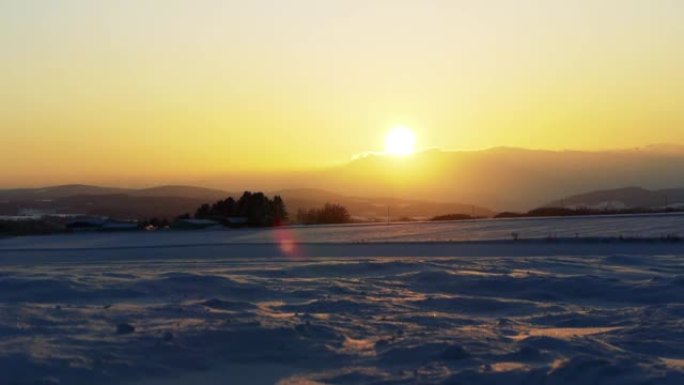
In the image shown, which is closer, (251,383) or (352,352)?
(251,383)

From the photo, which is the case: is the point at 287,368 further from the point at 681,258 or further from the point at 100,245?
the point at 100,245

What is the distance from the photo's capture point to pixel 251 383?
6988 millimetres

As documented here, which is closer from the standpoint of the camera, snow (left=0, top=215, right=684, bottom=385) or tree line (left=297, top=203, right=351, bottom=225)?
snow (left=0, top=215, right=684, bottom=385)

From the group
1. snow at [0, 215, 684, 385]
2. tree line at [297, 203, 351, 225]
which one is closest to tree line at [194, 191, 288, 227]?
tree line at [297, 203, 351, 225]

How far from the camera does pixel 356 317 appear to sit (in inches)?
377

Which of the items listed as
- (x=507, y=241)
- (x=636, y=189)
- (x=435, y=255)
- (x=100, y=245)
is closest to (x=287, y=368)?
(x=435, y=255)

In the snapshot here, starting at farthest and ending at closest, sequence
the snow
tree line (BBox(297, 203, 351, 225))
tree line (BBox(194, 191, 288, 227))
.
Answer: tree line (BBox(297, 203, 351, 225)), tree line (BBox(194, 191, 288, 227)), the snow

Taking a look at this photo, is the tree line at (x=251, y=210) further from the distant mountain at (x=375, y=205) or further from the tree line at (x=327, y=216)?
the distant mountain at (x=375, y=205)

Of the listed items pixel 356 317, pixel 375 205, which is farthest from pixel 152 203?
pixel 356 317

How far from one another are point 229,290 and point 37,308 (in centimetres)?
276

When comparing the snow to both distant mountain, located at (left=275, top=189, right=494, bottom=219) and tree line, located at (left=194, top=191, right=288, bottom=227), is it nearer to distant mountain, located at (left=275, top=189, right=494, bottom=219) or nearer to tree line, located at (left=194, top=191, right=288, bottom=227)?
tree line, located at (left=194, top=191, right=288, bottom=227)

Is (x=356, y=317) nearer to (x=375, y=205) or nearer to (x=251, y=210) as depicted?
(x=251, y=210)

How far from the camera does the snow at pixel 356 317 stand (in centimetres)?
716

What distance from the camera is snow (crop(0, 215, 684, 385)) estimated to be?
23.5 ft
